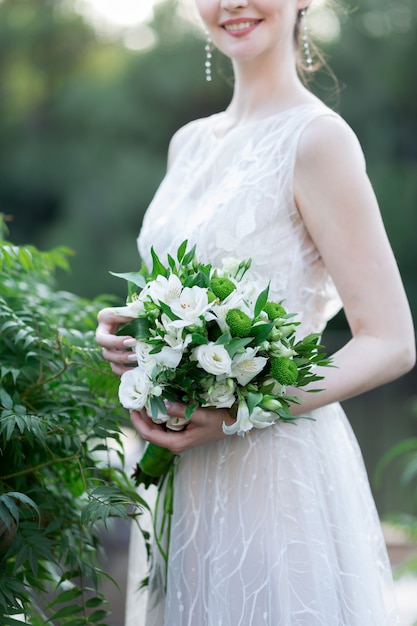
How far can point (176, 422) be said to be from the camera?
6.00 ft

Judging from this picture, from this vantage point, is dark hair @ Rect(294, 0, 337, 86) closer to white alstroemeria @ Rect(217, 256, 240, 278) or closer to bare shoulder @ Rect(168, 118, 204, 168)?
bare shoulder @ Rect(168, 118, 204, 168)

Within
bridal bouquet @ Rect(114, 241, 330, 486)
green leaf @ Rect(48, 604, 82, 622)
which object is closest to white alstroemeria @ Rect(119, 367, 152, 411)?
bridal bouquet @ Rect(114, 241, 330, 486)

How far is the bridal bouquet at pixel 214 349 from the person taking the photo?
164 centimetres

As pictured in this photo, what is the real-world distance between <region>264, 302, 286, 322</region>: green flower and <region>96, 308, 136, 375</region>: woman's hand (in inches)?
11.4

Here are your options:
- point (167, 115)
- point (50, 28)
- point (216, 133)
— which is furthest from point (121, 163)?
point (216, 133)

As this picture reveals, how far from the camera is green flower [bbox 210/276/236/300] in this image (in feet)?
5.53

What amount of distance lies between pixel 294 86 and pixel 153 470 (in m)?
0.99

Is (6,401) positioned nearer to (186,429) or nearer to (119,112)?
(186,429)

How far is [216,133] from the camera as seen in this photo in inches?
95.5

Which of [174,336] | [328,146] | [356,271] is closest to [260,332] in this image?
[174,336]

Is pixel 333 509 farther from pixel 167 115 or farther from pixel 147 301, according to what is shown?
pixel 167 115

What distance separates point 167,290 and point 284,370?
0.87 ft

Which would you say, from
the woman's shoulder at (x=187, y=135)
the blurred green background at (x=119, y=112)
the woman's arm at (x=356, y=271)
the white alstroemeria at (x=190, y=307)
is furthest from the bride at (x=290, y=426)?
the blurred green background at (x=119, y=112)

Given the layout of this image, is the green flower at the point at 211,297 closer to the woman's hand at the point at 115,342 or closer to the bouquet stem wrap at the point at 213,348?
the bouquet stem wrap at the point at 213,348
